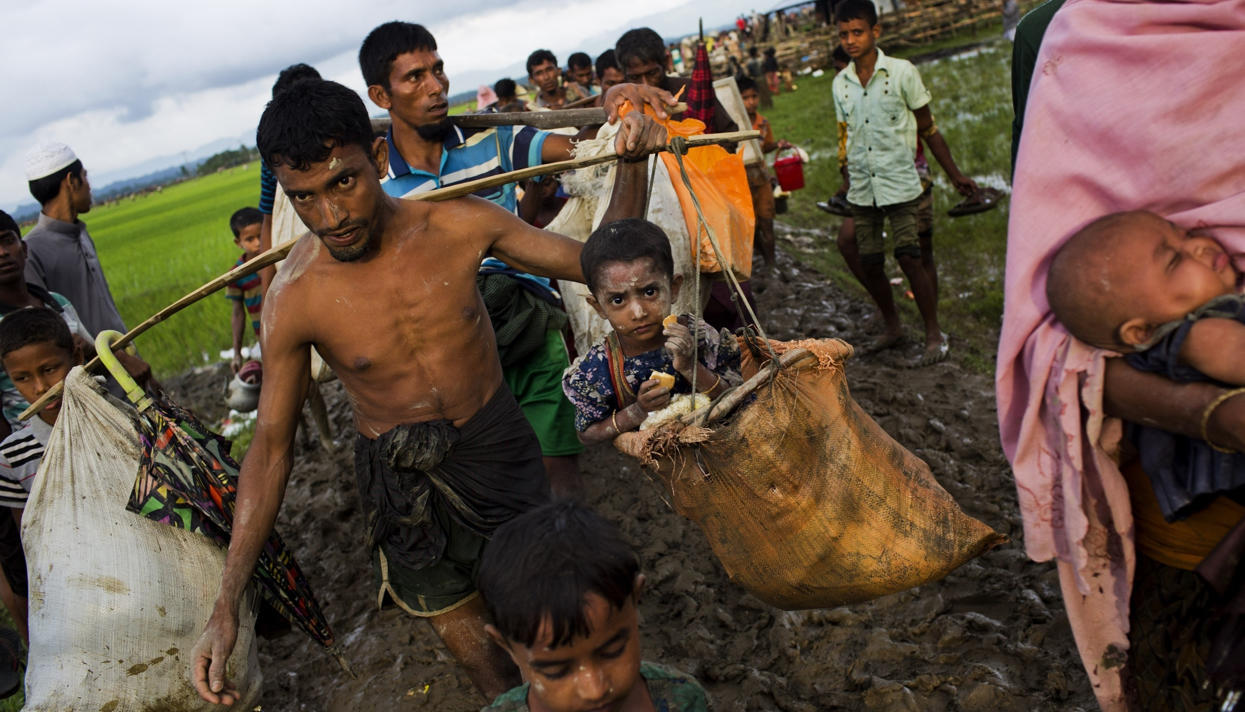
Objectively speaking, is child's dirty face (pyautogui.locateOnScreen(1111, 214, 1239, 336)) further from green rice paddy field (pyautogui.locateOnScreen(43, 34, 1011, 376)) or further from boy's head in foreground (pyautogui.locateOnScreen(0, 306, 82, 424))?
green rice paddy field (pyautogui.locateOnScreen(43, 34, 1011, 376))

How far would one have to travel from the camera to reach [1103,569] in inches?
66.7

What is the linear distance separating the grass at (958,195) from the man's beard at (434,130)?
3116 mm

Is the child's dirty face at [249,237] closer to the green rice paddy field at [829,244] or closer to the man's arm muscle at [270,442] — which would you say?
the green rice paddy field at [829,244]

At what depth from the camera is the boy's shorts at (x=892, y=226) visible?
16.4ft

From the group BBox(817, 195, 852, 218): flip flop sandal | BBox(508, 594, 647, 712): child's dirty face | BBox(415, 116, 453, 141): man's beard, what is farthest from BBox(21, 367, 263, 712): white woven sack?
BBox(817, 195, 852, 218): flip flop sandal

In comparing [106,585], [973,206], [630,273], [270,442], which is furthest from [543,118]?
[973,206]

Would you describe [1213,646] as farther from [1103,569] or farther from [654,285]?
[654,285]

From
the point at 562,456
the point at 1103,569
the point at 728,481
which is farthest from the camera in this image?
the point at 562,456

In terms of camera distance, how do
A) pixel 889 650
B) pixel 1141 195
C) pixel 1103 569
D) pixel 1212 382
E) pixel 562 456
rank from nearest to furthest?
pixel 1212 382
pixel 1141 195
pixel 1103 569
pixel 889 650
pixel 562 456

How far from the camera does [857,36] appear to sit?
16.4 ft

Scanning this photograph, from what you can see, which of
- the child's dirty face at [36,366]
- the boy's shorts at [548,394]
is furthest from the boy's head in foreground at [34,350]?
the boy's shorts at [548,394]

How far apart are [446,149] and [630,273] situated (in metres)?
1.15

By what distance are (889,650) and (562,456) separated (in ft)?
4.01

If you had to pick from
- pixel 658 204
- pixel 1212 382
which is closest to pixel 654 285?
pixel 658 204
